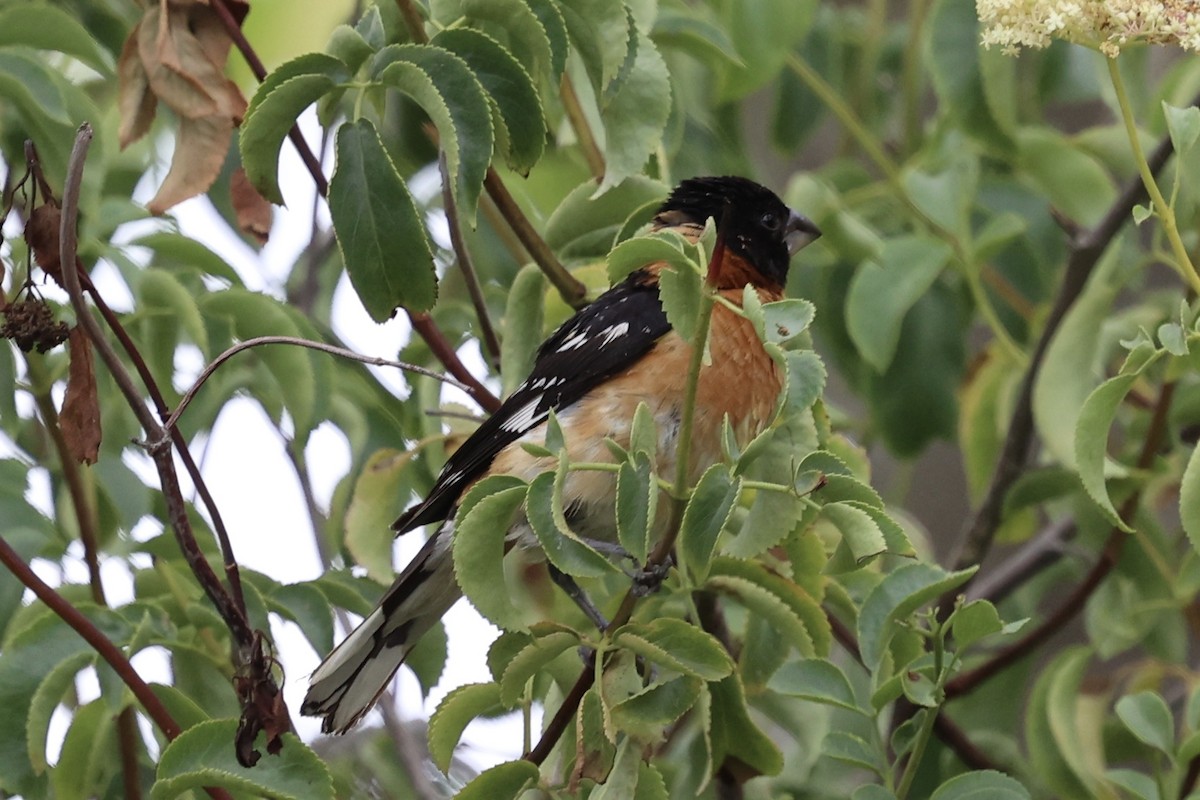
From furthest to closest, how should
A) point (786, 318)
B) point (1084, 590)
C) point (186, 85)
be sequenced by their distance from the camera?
point (1084, 590) → point (186, 85) → point (786, 318)

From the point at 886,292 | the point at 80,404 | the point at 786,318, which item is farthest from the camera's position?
the point at 886,292

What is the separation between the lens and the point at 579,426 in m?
3.08

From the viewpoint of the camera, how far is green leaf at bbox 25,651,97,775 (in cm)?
238

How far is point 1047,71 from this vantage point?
3.95 m

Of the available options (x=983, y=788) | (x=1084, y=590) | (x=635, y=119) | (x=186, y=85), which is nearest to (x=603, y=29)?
(x=635, y=119)

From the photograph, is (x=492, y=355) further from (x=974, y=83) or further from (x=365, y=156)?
(x=974, y=83)

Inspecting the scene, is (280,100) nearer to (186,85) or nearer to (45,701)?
(186,85)

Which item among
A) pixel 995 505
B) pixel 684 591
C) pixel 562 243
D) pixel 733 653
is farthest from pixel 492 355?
pixel 995 505

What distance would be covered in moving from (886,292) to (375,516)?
46.5 inches

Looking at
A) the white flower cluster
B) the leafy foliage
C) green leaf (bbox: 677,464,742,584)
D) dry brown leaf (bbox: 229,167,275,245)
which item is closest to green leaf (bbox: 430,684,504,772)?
the leafy foliage

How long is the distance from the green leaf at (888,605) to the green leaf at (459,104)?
81cm

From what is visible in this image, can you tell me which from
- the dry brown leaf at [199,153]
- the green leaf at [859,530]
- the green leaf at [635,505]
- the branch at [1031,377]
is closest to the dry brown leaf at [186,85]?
the dry brown leaf at [199,153]

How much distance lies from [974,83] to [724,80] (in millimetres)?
568

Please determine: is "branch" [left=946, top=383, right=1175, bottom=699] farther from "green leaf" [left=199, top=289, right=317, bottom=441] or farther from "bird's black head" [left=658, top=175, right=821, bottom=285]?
"green leaf" [left=199, top=289, right=317, bottom=441]
